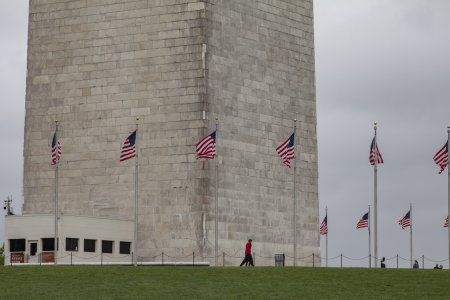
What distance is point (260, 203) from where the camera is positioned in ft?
304

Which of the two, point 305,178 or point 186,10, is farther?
point 305,178

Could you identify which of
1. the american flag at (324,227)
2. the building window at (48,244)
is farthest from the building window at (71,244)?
the american flag at (324,227)

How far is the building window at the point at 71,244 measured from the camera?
87.9 metres

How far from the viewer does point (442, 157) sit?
81.4 meters

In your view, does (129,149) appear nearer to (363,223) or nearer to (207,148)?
(207,148)

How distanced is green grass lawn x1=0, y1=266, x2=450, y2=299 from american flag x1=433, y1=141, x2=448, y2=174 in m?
10.8

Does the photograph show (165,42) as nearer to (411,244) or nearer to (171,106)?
(171,106)

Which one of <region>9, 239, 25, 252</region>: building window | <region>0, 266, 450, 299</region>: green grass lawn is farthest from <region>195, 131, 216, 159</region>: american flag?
<region>9, 239, 25, 252</region>: building window

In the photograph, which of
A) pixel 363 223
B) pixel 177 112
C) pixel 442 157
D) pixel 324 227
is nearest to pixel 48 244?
pixel 177 112

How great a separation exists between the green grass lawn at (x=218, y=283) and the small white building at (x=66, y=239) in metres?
15.9

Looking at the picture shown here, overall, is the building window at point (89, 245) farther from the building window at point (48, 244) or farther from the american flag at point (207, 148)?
the american flag at point (207, 148)

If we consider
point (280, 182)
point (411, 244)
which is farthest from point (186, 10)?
point (411, 244)

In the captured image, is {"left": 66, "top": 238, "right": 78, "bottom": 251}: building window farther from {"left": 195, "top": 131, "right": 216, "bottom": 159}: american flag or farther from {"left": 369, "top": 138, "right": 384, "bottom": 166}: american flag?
{"left": 369, "top": 138, "right": 384, "bottom": 166}: american flag

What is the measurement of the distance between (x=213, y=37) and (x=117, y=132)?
976 centimetres
